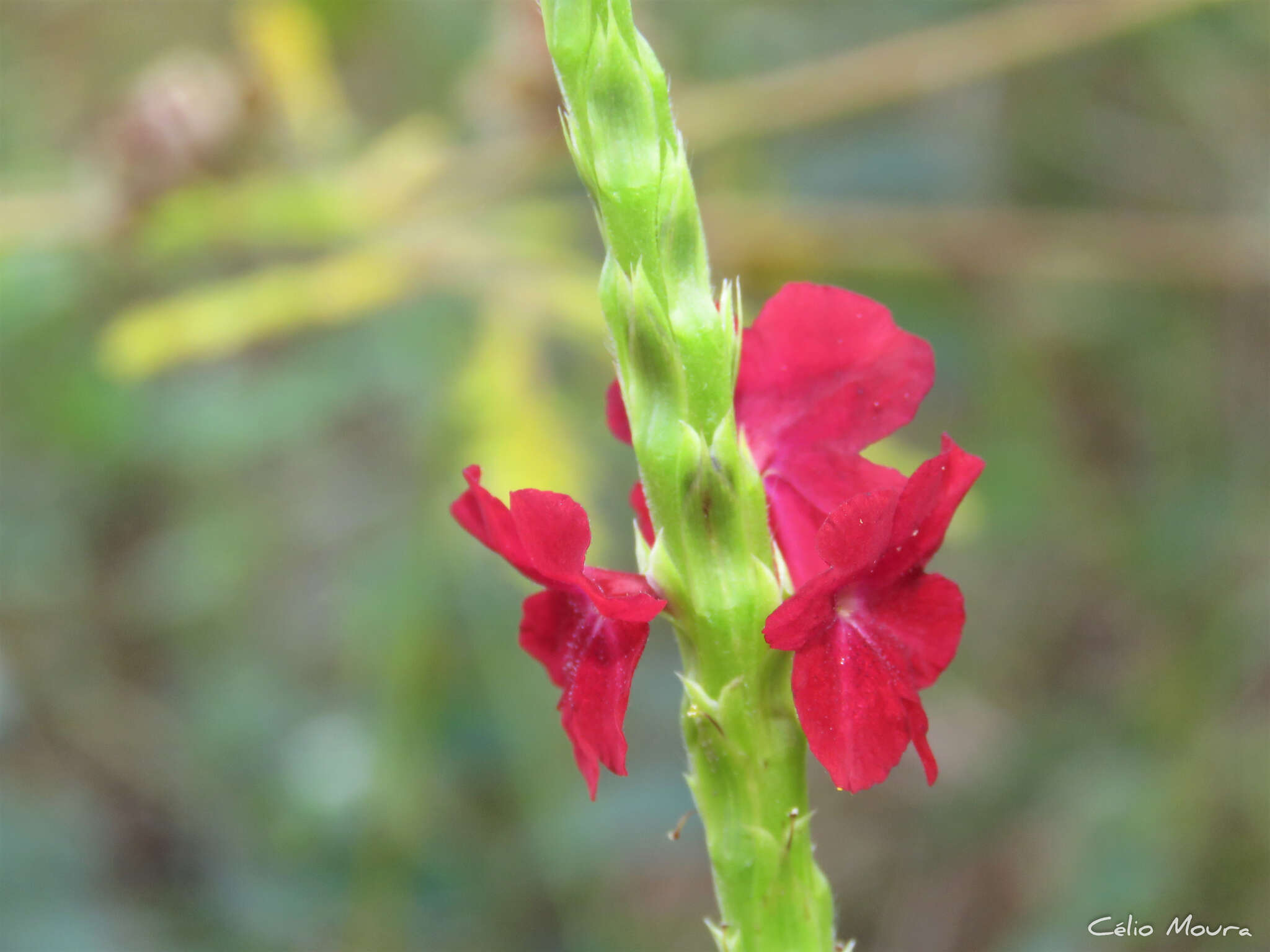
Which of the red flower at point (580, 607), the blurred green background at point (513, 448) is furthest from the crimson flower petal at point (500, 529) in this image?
the blurred green background at point (513, 448)

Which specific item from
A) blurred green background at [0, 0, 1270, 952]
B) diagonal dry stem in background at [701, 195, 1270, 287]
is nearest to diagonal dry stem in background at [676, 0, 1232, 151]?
blurred green background at [0, 0, 1270, 952]

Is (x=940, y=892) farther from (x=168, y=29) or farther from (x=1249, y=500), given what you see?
(x=168, y=29)

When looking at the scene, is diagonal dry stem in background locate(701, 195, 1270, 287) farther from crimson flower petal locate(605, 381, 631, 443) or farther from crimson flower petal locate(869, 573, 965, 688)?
crimson flower petal locate(869, 573, 965, 688)

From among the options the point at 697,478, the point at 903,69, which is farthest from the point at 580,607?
the point at 903,69

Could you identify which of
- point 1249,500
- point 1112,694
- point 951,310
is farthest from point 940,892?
point 951,310
